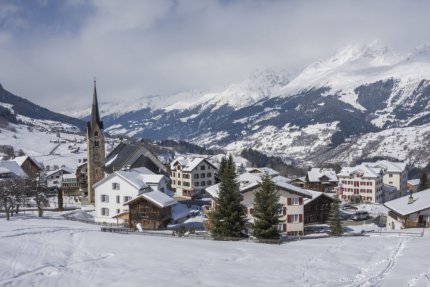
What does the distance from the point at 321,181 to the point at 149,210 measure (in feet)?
296

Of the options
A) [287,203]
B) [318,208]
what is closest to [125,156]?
[318,208]

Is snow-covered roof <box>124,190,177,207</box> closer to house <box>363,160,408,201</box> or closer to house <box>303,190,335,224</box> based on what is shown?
house <box>303,190,335,224</box>

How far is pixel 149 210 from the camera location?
6378 centimetres

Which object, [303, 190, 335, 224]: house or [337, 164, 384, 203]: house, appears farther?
[337, 164, 384, 203]: house

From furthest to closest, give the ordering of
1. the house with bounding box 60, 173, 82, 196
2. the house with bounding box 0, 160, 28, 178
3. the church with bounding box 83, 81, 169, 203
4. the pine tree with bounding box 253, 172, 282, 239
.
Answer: the house with bounding box 60, 173, 82, 196, the house with bounding box 0, 160, 28, 178, the church with bounding box 83, 81, 169, 203, the pine tree with bounding box 253, 172, 282, 239

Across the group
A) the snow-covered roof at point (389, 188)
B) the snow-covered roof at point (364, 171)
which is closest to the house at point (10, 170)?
the snow-covered roof at point (364, 171)

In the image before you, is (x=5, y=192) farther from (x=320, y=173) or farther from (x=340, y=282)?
(x=320, y=173)

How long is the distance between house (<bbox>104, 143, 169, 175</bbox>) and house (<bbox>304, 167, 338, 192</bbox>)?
198ft

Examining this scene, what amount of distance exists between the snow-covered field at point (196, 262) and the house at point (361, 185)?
298 ft

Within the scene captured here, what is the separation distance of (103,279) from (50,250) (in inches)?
362

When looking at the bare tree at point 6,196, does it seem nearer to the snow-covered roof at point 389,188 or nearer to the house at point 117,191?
the house at point 117,191

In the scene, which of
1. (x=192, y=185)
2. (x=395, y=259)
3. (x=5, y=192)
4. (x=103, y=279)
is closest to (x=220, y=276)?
(x=103, y=279)

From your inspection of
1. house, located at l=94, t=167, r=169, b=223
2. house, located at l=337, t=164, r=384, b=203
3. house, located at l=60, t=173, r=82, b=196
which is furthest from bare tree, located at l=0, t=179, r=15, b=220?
house, located at l=337, t=164, r=384, b=203

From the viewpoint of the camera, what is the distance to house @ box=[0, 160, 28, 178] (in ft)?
375
